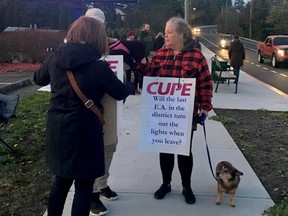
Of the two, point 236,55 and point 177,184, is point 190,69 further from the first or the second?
point 236,55

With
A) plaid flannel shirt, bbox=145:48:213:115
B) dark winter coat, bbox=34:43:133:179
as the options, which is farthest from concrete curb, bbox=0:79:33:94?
dark winter coat, bbox=34:43:133:179

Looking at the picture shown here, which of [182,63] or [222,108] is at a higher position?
[182,63]

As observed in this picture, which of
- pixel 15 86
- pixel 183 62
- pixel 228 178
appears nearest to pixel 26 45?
pixel 15 86

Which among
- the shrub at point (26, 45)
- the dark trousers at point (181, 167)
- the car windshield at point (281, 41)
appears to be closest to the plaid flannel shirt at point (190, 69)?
the dark trousers at point (181, 167)

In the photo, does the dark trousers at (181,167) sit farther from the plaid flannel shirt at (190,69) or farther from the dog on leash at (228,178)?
the plaid flannel shirt at (190,69)

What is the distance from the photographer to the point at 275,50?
24.3m

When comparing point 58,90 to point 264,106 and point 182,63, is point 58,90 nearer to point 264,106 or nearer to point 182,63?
point 182,63

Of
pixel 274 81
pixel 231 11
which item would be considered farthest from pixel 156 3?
pixel 231 11

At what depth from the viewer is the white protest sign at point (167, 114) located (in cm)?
393

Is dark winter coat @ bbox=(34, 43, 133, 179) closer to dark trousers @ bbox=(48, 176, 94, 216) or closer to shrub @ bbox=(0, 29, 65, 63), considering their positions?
dark trousers @ bbox=(48, 176, 94, 216)

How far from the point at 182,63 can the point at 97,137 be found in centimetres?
121

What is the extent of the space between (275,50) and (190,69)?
21.7m

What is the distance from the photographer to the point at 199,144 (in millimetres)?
6316

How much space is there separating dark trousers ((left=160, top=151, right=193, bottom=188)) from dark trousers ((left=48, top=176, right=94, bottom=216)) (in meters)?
1.14
